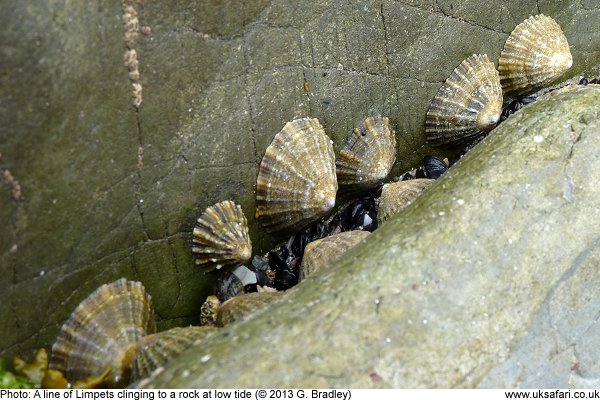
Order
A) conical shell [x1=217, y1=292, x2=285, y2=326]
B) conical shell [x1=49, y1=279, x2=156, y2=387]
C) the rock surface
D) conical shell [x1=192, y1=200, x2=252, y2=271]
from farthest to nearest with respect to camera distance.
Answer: conical shell [x1=192, y1=200, x2=252, y2=271]
conical shell [x1=217, y1=292, x2=285, y2=326]
conical shell [x1=49, y1=279, x2=156, y2=387]
the rock surface

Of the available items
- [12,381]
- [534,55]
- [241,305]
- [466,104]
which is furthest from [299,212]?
[534,55]

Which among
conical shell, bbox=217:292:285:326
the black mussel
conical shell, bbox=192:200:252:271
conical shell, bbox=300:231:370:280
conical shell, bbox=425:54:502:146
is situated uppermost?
conical shell, bbox=425:54:502:146

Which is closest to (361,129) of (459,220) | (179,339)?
(459,220)

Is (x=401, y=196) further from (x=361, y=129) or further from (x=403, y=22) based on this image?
(x=403, y=22)

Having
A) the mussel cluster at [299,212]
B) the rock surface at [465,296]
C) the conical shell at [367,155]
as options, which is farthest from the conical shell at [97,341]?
the conical shell at [367,155]

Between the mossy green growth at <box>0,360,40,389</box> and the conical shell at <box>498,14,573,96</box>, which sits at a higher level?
the conical shell at <box>498,14,573,96</box>

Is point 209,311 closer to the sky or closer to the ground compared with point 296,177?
closer to the ground
